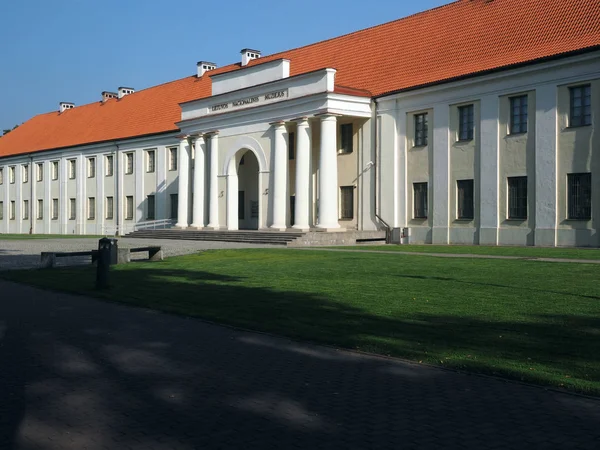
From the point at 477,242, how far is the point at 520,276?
16.9 m

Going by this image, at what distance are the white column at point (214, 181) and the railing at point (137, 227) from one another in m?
7.71

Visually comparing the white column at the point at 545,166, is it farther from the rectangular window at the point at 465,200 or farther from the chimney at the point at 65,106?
the chimney at the point at 65,106

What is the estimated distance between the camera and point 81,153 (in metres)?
62.8

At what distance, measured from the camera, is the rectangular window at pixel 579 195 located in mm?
29766

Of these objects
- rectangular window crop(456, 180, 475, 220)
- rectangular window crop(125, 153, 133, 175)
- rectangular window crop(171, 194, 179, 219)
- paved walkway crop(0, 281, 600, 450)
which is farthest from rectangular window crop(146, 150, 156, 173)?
paved walkway crop(0, 281, 600, 450)

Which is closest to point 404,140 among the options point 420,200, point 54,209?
point 420,200

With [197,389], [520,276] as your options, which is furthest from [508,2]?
[197,389]

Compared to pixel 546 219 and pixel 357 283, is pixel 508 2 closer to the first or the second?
pixel 546 219

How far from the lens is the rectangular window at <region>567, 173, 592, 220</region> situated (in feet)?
97.7

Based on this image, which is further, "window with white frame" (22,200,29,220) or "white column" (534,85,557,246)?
"window with white frame" (22,200,29,220)

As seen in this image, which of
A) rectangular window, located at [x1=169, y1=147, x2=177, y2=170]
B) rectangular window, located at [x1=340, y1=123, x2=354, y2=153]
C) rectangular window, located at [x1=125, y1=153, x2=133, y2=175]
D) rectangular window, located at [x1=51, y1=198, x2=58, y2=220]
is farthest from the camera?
rectangular window, located at [x1=51, y1=198, x2=58, y2=220]

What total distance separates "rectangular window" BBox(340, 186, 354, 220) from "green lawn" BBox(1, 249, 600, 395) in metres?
17.0

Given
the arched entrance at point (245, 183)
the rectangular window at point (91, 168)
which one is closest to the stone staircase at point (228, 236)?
→ the arched entrance at point (245, 183)

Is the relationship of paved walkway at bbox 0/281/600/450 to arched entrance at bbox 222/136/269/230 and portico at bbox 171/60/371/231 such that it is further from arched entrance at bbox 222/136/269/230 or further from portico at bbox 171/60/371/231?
arched entrance at bbox 222/136/269/230
